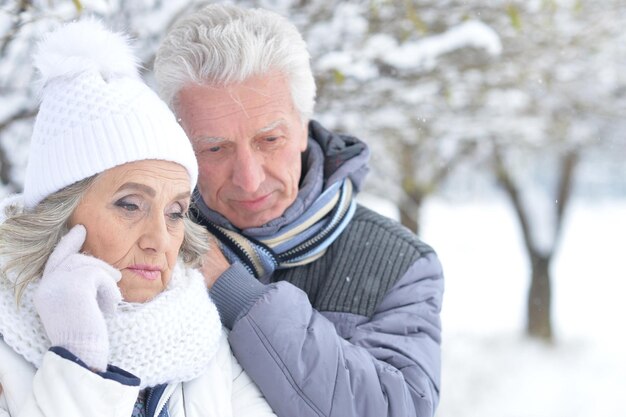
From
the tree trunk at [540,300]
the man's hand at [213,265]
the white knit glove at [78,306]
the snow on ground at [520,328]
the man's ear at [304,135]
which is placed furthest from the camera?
the tree trunk at [540,300]

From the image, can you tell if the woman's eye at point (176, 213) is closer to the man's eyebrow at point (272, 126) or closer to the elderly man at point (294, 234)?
the elderly man at point (294, 234)

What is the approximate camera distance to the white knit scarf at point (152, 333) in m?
1.73

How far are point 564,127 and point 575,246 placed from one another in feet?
27.1

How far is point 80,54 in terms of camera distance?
73.9 inches

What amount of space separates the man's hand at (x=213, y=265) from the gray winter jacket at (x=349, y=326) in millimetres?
34

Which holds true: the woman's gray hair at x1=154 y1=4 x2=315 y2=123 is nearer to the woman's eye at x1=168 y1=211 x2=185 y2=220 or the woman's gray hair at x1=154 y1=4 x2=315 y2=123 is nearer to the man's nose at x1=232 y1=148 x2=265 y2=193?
the man's nose at x1=232 y1=148 x2=265 y2=193

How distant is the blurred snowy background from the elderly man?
0.53 metres

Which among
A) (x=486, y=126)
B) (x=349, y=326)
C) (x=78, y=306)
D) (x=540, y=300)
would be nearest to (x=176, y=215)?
(x=78, y=306)

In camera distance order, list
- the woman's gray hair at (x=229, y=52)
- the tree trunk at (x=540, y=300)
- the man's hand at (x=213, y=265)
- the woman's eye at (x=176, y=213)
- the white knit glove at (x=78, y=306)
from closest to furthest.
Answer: the white knit glove at (x=78, y=306) → the woman's eye at (x=176, y=213) → the man's hand at (x=213, y=265) → the woman's gray hair at (x=229, y=52) → the tree trunk at (x=540, y=300)

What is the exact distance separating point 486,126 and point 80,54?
6652 millimetres

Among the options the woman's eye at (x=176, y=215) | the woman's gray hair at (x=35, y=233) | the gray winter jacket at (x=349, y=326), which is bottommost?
the gray winter jacket at (x=349, y=326)

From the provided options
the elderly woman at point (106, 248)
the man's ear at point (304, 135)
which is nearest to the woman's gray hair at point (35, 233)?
the elderly woman at point (106, 248)

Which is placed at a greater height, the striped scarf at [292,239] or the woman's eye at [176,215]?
the woman's eye at [176,215]

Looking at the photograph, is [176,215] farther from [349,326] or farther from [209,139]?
[349,326]
